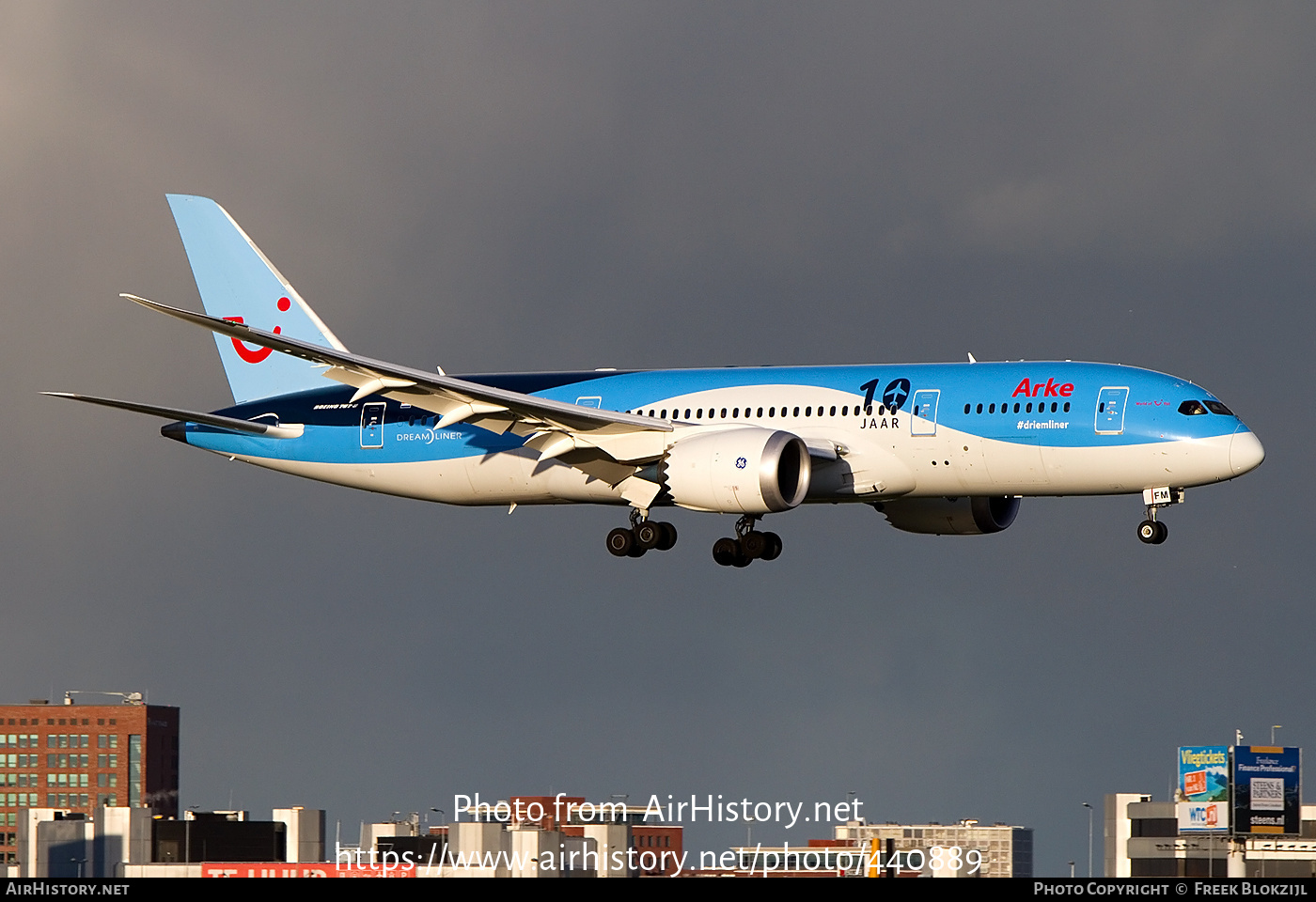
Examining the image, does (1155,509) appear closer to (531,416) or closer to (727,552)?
(727,552)

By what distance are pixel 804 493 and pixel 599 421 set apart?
658 centimetres

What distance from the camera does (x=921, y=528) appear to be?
69.5 meters

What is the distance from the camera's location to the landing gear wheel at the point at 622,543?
6694 cm

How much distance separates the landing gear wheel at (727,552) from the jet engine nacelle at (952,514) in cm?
489

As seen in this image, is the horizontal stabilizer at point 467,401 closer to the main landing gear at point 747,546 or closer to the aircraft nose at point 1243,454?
the main landing gear at point 747,546

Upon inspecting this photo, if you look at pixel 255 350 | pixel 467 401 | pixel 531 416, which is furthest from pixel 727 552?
A: pixel 255 350

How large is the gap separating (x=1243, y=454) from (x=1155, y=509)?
10.5ft

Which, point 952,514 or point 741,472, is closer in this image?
point 741,472

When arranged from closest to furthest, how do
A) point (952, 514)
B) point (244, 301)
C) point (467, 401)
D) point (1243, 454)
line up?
point (1243, 454)
point (467, 401)
point (952, 514)
point (244, 301)

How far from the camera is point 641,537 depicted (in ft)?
219

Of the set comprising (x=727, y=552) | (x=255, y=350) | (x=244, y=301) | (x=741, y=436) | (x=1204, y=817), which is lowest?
(x=1204, y=817)

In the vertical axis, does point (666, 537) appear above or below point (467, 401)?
below

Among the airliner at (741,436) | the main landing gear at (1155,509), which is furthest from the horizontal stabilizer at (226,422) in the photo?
the main landing gear at (1155,509)
